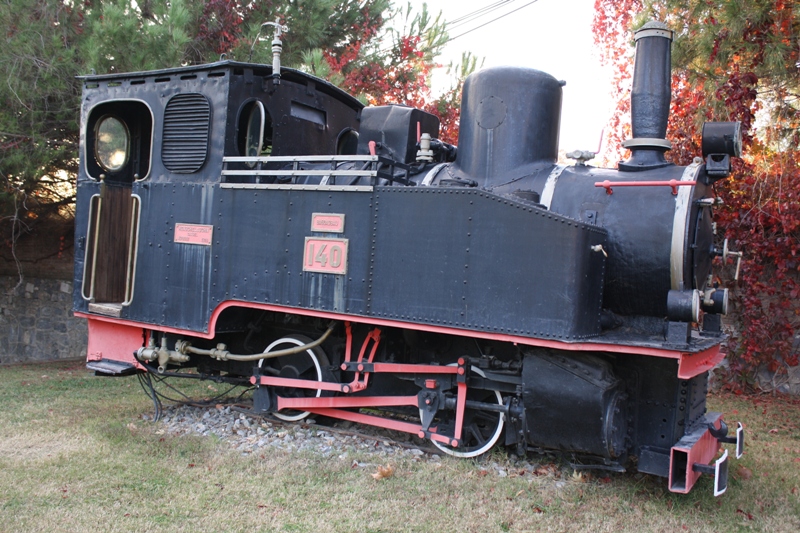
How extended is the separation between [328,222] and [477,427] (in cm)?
191

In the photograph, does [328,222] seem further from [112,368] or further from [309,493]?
[112,368]

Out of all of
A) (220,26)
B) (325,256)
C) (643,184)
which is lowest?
(325,256)

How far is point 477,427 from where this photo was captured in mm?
5207

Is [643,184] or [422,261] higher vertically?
[643,184]

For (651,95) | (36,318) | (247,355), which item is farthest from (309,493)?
(36,318)

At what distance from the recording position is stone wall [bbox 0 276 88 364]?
36.8 feet

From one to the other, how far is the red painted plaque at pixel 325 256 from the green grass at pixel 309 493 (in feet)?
4.57

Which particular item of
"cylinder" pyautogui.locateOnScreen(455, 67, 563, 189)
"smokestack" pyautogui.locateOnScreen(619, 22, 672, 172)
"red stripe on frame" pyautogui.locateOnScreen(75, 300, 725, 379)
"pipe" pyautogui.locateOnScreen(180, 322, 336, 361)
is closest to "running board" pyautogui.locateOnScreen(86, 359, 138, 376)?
"pipe" pyautogui.locateOnScreen(180, 322, 336, 361)

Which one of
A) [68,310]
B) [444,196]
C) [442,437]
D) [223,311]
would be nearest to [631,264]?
[444,196]

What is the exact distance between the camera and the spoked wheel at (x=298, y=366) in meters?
5.79

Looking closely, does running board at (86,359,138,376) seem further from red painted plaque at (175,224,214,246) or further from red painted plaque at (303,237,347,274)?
red painted plaque at (303,237,347,274)

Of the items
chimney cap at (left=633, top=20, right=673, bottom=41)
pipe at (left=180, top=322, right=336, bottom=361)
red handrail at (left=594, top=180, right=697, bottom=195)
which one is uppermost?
chimney cap at (left=633, top=20, right=673, bottom=41)

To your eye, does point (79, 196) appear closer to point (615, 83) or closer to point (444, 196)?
point (444, 196)

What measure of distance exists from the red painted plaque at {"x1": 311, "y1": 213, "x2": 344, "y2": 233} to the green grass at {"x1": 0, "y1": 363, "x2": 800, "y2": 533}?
1.68 meters
